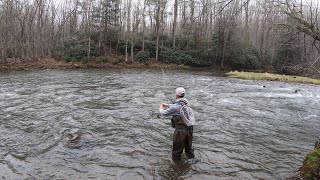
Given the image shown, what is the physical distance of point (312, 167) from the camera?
21.3 ft

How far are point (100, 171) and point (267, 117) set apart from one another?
366 inches

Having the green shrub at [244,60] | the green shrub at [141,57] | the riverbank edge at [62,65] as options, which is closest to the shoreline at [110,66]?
the riverbank edge at [62,65]

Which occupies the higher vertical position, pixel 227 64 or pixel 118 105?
pixel 227 64

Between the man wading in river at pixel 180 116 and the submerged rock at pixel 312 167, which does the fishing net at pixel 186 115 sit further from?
the submerged rock at pixel 312 167

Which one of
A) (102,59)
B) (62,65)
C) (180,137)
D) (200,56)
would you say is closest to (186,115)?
(180,137)

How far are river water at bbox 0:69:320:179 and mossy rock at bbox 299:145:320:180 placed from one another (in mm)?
768

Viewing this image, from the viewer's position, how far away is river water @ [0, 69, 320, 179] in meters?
7.70

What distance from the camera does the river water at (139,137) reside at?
7699 mm

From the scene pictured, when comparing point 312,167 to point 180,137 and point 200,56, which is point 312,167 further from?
point 200,56

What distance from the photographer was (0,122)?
38.2 feet

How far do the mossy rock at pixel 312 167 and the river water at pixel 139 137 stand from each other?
77 centimetres

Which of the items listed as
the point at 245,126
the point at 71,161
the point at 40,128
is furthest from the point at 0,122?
the point at 245,126

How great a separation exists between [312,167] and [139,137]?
18.3 ft

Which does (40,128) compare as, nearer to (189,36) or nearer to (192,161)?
(192,161)
